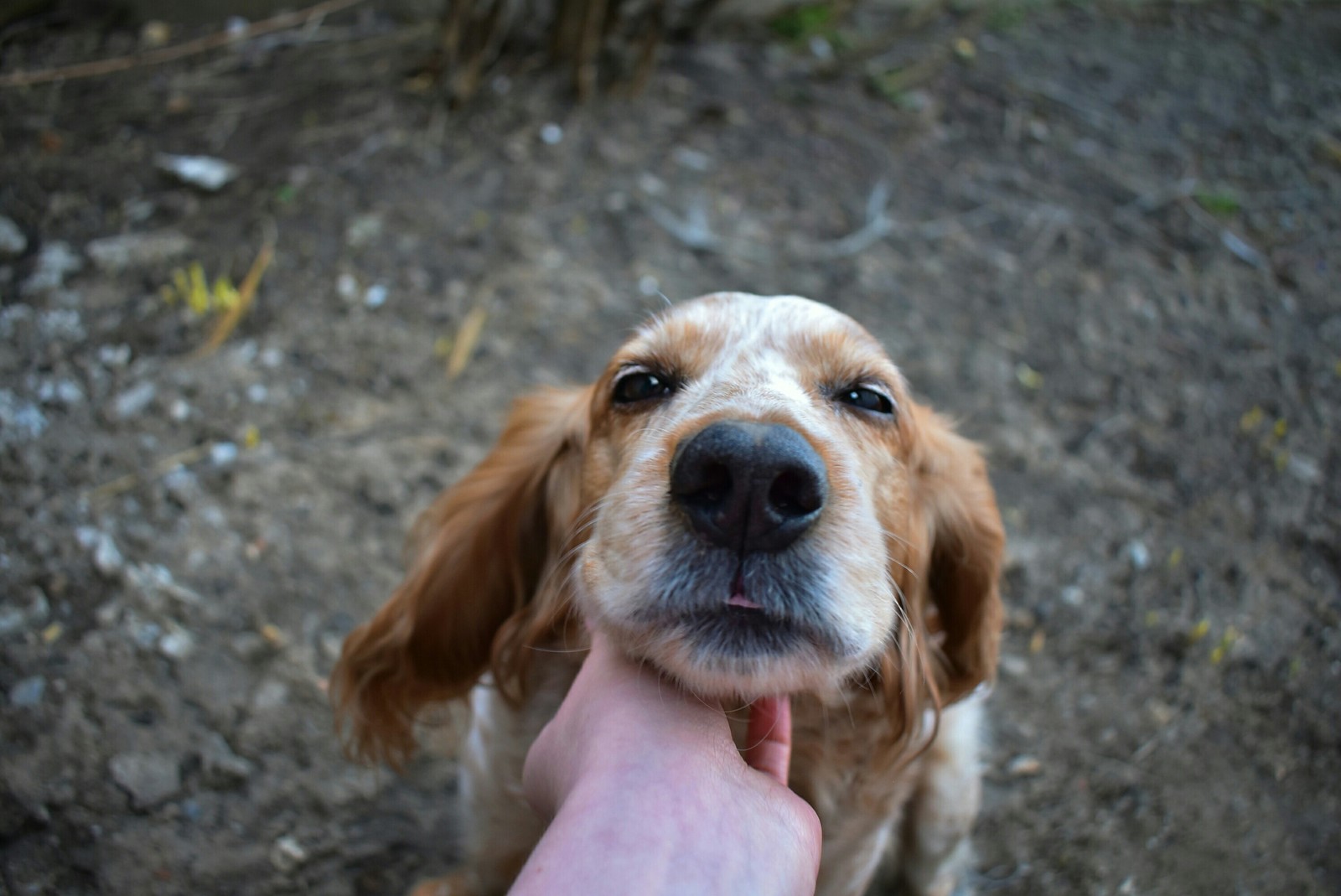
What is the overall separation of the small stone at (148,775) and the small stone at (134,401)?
1023 mm

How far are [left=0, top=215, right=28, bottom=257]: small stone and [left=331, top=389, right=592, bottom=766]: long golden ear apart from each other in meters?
1.89

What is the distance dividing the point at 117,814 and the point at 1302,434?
145 inches

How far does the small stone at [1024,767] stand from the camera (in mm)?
2424

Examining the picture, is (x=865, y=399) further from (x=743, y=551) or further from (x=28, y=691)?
(x=28, y=691)

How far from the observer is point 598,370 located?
3.08m

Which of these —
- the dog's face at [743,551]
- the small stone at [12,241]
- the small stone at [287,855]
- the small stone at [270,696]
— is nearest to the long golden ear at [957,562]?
the dog's face at [743,551]

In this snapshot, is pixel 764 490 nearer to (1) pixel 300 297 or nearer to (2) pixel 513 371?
(2) pixel 513 371

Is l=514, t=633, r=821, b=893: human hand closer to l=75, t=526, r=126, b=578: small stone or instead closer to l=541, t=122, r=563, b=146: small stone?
l=75, t=526, r=126, b=578: small stone

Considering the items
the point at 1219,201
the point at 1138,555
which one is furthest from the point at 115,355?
the point at 1219,201

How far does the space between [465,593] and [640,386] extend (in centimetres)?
59

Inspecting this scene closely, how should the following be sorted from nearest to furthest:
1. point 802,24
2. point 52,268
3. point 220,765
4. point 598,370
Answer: point 220,765 → point 52,268 → point 598,370 → point 802,24

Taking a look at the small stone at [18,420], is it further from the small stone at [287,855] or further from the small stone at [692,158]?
the small stone at [692,158]

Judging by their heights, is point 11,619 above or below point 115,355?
below

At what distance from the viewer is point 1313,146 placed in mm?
4359
